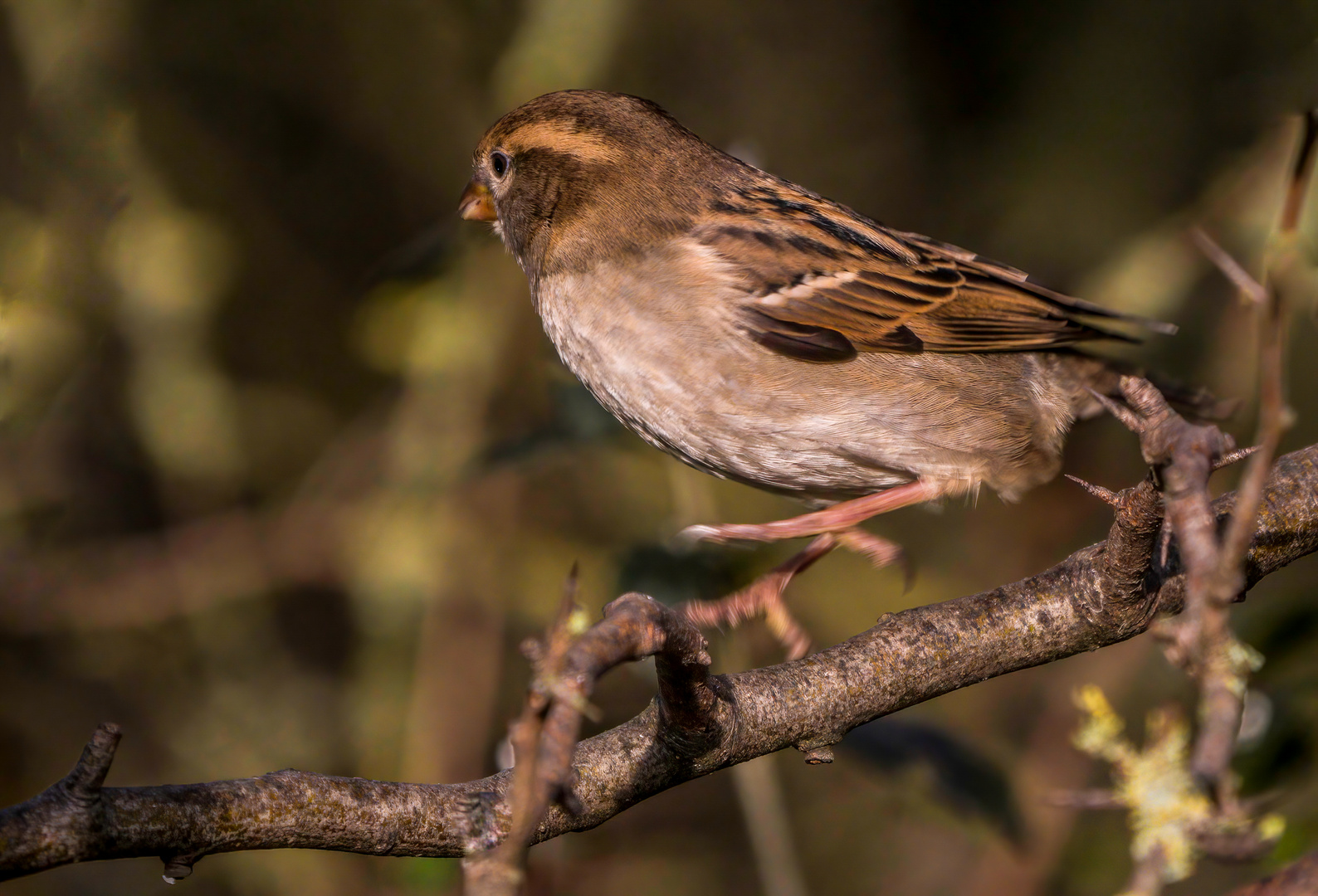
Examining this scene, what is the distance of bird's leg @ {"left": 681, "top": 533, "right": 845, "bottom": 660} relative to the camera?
3.14 m

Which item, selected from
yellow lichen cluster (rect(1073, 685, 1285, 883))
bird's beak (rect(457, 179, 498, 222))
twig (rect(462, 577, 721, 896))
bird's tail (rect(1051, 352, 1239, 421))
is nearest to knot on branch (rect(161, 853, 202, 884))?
twig (rect(462, 577, 721, 896))

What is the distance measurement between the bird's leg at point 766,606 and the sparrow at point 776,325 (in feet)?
0.49

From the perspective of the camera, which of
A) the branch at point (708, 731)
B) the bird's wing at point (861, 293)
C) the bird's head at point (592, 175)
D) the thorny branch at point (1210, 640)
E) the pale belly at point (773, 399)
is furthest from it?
the bird's head at point (592, 175)

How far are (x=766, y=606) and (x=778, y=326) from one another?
0.78 m

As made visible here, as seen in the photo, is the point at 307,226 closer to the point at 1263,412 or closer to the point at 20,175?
the point at 20,175

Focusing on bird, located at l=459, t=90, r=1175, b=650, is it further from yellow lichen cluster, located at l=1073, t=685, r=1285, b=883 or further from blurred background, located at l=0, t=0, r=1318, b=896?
yellow lichen cluster, located at l=1073, t=685, r=1285, b=883

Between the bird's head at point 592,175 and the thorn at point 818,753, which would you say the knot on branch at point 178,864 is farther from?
the bird's head at point 592,175

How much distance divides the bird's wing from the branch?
85 cm

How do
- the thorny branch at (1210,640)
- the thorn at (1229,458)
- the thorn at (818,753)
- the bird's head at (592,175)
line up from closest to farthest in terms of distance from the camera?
1. the thorny branch at (1210,640)
2. the thorn at (1229,458)
3. the thorn at (818,753)
4. the bird's head at (592,175)

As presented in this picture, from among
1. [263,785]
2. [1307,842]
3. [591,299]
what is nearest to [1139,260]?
[591,299]

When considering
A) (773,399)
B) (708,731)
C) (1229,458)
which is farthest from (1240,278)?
(773,399)

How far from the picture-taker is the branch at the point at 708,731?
5.62 feet

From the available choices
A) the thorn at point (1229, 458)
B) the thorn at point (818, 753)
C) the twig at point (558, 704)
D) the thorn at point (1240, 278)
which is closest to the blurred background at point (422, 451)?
the thorn at point (818, 753)

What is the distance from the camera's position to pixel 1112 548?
2314mm
